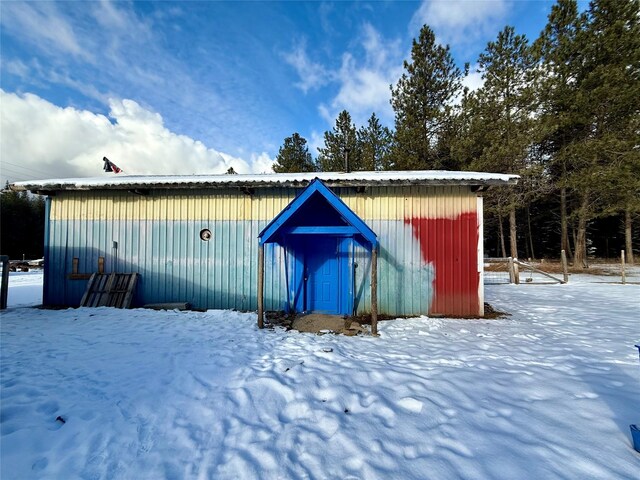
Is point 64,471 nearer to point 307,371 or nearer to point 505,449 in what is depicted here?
point 307,371

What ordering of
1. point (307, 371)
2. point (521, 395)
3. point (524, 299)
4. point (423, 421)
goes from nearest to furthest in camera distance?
point (423, 421)
point (521, 395)
point (307, 371)
point (524, 299)

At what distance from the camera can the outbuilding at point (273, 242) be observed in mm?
6770

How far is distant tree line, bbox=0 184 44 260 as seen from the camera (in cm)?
2977

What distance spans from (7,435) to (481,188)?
350 inches

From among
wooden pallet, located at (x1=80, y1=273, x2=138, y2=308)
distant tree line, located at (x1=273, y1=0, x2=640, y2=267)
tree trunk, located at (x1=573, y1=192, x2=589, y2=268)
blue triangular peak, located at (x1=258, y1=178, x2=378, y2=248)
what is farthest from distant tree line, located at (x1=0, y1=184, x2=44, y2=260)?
tree trunk, located at (x1=573, y1=192, x2=589, y2=268)

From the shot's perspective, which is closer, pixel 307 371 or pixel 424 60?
pixel 307 371

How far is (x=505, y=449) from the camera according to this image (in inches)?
89.4

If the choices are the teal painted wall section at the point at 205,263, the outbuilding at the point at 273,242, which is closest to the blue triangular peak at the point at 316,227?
the outbuilding at the point at 273,242

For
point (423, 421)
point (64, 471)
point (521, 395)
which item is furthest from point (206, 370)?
point (521, 395)

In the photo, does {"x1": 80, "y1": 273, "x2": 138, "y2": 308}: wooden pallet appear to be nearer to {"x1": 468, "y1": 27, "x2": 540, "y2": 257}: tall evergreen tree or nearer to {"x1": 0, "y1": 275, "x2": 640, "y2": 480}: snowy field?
{"x1": 0, "y1": 275, "x2": 640, "y2": 480}: snowy field

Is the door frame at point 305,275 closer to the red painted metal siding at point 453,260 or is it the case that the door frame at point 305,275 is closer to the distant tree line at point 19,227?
the red painted metal siding at point 453,260

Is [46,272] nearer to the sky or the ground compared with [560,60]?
nearer to the ground

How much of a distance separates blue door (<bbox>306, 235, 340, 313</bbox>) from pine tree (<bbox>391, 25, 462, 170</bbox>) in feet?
38.0

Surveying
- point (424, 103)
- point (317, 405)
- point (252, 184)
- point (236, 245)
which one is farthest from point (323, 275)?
point (424, 103)
